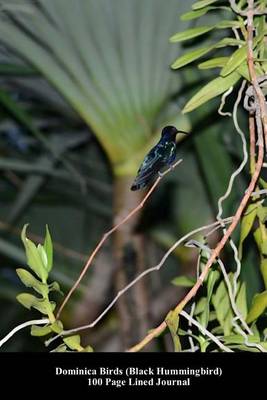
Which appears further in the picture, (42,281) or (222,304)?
(222,304)

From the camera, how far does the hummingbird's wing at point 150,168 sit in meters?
0.43

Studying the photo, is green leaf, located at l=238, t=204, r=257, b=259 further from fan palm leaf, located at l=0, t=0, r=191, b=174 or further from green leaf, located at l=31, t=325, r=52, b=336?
fan palm leaf, located at l=0, t=0, r=191, b=174

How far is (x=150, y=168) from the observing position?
16.9 inches

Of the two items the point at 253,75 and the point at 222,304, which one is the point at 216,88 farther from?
the point at 222,304

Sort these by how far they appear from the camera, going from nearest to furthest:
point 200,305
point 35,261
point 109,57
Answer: point 35,261 → point 200,305 → point 109,57

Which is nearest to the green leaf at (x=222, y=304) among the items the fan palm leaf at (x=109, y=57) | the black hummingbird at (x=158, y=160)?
the black hummingbird at (x=158, y=160)

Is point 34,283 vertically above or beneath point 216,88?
beneath

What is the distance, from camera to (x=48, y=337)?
1.44 feet

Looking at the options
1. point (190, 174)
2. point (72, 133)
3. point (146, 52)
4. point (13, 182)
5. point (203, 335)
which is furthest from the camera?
point (13, 182)

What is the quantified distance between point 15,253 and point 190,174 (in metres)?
0.30

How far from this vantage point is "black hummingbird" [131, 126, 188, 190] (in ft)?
1.40

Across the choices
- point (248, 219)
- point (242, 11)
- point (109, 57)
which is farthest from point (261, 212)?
point (109, 57)
